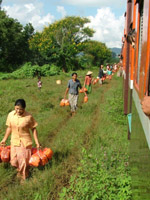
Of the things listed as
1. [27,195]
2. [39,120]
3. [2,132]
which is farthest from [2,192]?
[39,120]

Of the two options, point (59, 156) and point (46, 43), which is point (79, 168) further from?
point (46, 43)

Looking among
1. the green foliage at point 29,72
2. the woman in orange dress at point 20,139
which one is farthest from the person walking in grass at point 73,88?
the green foliage at point 29,72

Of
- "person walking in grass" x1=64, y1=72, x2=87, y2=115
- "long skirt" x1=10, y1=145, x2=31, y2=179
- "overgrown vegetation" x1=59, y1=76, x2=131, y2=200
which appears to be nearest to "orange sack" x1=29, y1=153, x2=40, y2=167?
"long skirt" x1=10, y1=145, x2=31, y2=179

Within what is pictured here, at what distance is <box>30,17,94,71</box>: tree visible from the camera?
39169mm

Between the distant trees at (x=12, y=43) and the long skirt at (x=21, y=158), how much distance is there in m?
36.3

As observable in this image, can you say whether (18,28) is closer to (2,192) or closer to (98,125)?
(98,125)

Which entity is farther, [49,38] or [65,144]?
[49,38]

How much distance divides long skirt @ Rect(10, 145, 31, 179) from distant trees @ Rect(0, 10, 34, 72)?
36.3m

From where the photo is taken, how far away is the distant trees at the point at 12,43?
38.2 m

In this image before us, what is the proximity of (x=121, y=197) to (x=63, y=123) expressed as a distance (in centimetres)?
504

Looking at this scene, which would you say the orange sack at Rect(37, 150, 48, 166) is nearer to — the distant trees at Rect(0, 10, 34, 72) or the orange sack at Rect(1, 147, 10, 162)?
the orange sack at Rect(1, 147, 10, 162)

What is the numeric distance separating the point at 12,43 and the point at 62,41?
854cm

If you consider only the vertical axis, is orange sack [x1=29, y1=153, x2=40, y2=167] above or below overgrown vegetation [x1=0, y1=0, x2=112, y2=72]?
below

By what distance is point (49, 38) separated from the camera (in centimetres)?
4012
